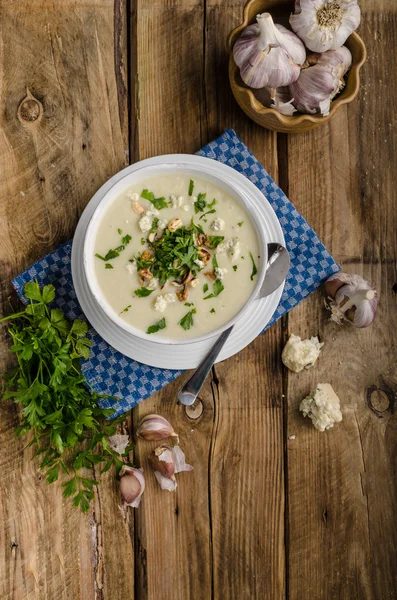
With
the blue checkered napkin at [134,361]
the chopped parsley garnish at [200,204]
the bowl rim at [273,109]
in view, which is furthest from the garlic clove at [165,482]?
the bowl rim at [273,109]

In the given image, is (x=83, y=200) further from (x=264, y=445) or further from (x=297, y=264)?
(x=264, y=445)

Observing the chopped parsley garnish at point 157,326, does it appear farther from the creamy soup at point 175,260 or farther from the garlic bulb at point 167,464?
the garlic bulb at point 167,464

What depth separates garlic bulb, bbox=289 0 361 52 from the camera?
1.85m

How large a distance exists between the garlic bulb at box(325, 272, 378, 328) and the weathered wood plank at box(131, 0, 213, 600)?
20.5 inches

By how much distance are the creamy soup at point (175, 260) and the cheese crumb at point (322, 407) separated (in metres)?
0.49

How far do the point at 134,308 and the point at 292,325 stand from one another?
593 millimetres

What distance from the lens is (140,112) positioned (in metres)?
2.10

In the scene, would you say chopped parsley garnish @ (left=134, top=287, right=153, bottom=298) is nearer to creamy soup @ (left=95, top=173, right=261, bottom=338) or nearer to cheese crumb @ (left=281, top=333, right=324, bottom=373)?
creamy soup @ (left=95, top=173, right=261, bottom=338)

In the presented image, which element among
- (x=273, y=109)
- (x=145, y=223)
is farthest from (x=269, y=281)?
(x=273, y=109)

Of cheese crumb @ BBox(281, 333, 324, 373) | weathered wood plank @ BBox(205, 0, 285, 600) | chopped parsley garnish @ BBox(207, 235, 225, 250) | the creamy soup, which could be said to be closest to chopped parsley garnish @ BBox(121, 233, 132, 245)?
the creamy soup

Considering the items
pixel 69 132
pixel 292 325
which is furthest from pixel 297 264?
pixel 69 132

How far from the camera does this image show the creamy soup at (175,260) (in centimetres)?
177

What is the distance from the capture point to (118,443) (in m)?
2.06

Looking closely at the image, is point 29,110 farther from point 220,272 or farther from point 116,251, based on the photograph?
point 220,272
